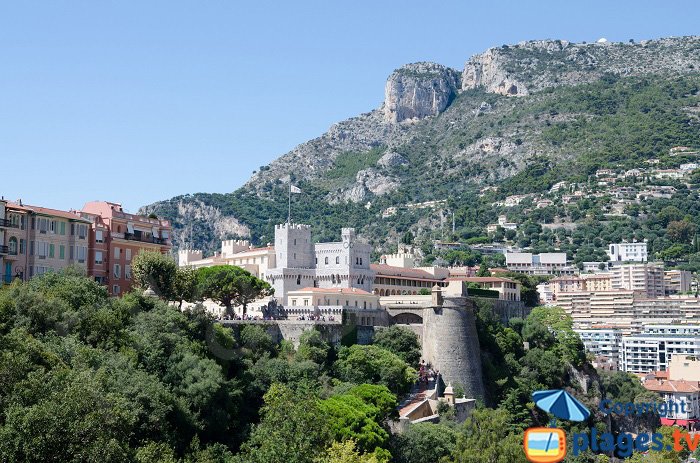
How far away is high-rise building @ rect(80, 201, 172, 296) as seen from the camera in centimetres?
6562

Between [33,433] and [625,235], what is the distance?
16939 cm

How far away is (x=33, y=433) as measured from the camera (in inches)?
1490

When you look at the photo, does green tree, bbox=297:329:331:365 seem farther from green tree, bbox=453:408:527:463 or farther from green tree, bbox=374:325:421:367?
green tree, bbox=453:408:527:463

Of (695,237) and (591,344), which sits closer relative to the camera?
(591,344)

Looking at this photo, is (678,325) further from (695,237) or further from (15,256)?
(15,256)

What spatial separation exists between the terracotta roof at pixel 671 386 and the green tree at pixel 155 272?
66088 millimetres

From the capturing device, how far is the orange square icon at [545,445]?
1989 cm

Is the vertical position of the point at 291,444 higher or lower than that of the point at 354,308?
lower

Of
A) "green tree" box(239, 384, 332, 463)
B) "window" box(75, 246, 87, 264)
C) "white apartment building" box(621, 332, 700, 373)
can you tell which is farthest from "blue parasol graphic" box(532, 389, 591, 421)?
"white apartment building" box(621, 332, 700, 373)

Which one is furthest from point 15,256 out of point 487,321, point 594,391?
point 594,391

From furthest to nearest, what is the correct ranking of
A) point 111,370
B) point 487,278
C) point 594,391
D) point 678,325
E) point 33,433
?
point 678,325 < point 487,278 < point 594,391 < point 111,370 < point 33,433

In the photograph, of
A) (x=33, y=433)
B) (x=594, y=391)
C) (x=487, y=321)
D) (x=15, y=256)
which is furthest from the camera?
(x=594, y=391)

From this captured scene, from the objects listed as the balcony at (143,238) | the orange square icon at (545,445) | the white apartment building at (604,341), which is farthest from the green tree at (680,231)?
the orange square icon at (545,445)

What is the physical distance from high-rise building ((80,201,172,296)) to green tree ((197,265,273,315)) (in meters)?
4.78
